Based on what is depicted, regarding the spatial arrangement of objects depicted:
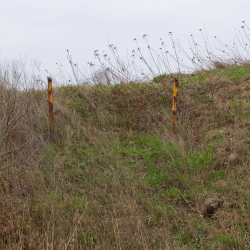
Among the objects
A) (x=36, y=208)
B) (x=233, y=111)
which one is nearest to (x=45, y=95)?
(x=36, y=208)

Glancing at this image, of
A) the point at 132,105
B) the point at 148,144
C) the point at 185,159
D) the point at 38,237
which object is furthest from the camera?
the point at 132,105

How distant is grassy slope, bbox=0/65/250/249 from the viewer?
3.04 meters

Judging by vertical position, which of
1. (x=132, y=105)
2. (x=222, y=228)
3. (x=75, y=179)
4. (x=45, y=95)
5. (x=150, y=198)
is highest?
(x=45, y=95)

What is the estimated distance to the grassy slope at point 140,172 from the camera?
3.04 m

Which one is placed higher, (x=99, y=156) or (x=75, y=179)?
(x=99, y=156)

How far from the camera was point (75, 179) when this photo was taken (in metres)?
4.71

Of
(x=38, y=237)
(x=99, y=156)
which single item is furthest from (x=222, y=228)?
(x=99, y=156)

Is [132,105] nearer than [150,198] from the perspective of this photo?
No

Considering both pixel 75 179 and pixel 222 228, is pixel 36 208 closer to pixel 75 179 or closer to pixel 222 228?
pixel 75 179

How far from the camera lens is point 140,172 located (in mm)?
4879

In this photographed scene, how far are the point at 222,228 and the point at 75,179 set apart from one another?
2.72 metres

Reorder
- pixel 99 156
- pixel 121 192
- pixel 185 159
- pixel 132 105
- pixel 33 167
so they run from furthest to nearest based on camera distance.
Result: pixel 132 105
pixel 99 156
pixel 185 159
pixel 33 167
pixel 121 192

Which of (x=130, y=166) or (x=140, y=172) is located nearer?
(x=140, y=172)

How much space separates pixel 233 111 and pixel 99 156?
360 centimetres
